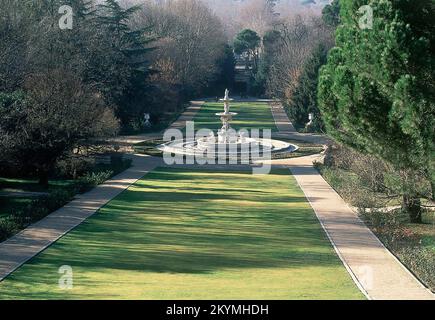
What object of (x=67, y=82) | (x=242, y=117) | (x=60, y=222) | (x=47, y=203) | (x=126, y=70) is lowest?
(x=242, y=117)

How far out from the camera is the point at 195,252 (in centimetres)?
1880

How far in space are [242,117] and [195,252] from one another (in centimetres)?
4652

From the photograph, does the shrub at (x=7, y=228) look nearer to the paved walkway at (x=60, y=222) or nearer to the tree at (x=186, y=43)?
the paved walkway at (x=60, y=222)

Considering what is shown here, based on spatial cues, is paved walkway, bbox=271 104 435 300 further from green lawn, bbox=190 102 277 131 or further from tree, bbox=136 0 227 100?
tree, bbox=136 0 227 100

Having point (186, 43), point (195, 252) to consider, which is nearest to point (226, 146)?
point (195, 252)

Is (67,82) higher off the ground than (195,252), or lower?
higher

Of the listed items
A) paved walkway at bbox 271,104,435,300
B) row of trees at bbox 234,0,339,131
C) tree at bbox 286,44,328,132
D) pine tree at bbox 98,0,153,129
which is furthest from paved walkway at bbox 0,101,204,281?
tree at bbox 286,44,328,132

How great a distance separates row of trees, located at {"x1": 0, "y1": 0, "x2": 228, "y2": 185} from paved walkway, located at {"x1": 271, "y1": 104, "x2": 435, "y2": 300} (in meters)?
10.4

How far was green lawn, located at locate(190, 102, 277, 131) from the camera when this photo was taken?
56719mm

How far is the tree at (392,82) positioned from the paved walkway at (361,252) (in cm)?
258

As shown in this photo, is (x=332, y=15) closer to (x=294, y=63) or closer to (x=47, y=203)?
(x=294, y=63)

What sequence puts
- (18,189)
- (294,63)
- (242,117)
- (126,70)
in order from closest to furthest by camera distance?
1. (18,189)
2. (126,70)
3. (242,117)
4. (294,63)

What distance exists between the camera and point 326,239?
20453 millimetres
